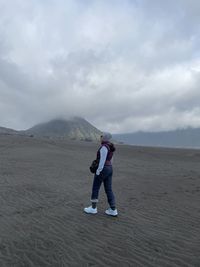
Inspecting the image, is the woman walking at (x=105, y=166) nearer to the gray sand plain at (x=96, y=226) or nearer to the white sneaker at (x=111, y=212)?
the white sneaker at (x=111, y=212)

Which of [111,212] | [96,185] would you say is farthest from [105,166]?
[111,212]

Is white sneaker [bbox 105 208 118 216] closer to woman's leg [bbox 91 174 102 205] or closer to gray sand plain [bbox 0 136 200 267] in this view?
gray sand plain [bbox 0 136 200 267]

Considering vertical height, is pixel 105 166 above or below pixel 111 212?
above

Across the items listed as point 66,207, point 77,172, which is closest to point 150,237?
point 66,207

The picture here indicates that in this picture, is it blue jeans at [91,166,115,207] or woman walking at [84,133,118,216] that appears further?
blue jeans at [91,166,115,207]

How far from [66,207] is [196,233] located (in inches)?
163

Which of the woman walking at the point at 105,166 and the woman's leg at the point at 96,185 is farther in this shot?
the woman's leg at the point at 96,185

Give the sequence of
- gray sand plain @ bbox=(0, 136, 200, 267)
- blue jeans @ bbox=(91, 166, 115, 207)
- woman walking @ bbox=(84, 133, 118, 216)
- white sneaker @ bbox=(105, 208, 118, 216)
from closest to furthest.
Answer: gray sand plain @ bbox=(0, 136, 200, 267), woman walking @ bbox=(84, 133, 118, 216), blue jeans @ bbox=(91, 166, 115, 207), white sneaker @ bbox=(105, 208, 118, 216)

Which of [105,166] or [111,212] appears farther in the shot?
[111,212]

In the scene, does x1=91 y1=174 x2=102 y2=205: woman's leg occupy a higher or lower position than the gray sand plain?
higher

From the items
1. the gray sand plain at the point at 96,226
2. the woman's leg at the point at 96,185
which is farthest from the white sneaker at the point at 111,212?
Result: the woman's leg at the point at 96,185

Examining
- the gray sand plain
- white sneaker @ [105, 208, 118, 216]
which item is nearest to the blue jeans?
white sneaker @ [105, 208, 118, 216]

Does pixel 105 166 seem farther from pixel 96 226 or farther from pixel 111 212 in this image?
pixel 96 226

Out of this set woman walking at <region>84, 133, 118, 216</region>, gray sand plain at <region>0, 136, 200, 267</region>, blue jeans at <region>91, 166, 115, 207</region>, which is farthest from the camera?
blue jeans at <region>91, 166, 115, 207</region>
